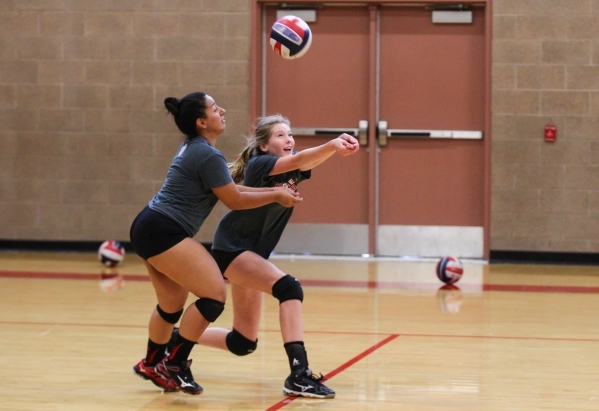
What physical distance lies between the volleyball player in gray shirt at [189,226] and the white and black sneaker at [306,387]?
17.6 inches

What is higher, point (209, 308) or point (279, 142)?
point (279, 142)

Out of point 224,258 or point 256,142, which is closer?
point 224,258

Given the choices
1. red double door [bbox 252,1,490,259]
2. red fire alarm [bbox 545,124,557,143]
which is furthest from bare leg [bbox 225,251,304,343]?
red fire alarm [bbox 545,124,557,143]

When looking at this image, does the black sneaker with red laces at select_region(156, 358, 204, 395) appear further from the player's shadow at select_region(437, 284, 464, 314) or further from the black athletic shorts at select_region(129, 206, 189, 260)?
the player's shadow at select_region(437, 284, 464, 314)

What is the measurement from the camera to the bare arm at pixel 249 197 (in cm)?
437

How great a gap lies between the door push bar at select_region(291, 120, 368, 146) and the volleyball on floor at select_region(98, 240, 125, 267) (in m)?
2.56

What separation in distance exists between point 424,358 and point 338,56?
6.24 metres

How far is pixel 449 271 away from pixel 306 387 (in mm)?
4622

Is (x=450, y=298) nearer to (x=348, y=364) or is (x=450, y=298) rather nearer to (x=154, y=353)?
(x=348, y=364)

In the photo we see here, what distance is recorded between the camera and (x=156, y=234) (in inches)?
171

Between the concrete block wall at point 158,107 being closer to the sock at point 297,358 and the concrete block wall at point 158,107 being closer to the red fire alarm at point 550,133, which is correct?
the red fire alarm at point 550,133

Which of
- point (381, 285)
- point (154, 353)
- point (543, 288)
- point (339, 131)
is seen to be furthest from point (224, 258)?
point (339, 131)

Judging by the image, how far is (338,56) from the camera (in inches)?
438

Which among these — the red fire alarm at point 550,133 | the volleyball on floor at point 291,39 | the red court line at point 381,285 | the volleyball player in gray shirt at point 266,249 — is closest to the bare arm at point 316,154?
the volleyball player in gray shirt at point 266,249
